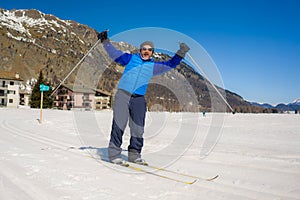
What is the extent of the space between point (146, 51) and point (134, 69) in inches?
17.8

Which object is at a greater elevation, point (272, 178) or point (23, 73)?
point (23, 73)

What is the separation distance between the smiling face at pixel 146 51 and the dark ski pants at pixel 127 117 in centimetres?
79

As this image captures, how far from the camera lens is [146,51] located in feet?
15.5

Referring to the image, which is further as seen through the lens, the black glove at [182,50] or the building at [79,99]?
the building at [79,99]

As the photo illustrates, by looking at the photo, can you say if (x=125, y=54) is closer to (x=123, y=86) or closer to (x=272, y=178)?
(x=123, y=86)

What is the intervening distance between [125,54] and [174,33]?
1345mm

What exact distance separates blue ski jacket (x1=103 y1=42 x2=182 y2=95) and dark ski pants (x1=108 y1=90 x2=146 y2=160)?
0.15 m

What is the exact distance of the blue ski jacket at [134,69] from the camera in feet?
15.0

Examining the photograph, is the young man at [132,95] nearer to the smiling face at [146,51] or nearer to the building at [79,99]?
the smiling face at [146,51]

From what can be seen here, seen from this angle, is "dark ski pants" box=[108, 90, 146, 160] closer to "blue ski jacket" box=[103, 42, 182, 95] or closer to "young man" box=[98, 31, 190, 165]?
"young man" box=[98, 31, 190, 165]

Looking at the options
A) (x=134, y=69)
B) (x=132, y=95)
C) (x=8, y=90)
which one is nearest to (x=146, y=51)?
(x=134, y=69)

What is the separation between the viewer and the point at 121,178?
3377 mm

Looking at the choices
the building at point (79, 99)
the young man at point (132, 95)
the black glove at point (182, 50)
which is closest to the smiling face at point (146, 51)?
the young man at point (132, 95)

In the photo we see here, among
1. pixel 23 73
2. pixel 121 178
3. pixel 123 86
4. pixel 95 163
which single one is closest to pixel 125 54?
pixel 123 86
